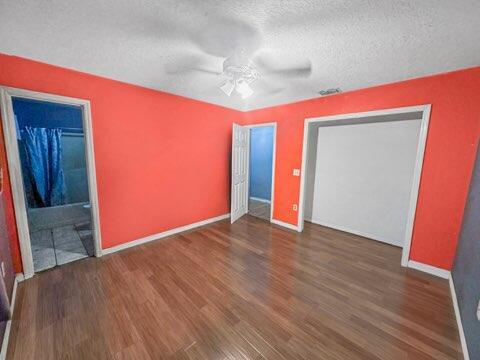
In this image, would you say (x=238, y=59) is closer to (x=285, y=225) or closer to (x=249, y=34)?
(x=249, y=34)

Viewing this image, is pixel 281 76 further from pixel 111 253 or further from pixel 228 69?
pixel 111 253

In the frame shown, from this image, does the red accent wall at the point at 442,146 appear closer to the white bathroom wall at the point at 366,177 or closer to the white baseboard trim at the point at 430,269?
the white baseboard trim at the point at 430,269

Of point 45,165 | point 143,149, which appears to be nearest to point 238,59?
point 143,149

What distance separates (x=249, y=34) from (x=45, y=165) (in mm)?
4572

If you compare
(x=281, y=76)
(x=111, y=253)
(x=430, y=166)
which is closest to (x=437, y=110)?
(x=430, y=166)

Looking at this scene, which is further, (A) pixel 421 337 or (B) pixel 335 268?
(B) pixel 335 268

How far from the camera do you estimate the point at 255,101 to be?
3422mm

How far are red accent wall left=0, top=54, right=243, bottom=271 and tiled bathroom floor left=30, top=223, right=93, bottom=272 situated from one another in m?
0.37

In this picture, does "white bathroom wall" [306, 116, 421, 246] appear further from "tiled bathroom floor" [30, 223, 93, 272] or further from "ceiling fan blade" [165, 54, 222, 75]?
"tiled bathroom floor" [30, 223, 93, 272]

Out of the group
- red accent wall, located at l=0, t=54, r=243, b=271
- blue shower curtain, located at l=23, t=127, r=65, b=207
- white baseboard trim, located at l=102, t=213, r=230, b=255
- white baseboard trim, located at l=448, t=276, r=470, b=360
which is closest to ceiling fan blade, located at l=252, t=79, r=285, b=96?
red accent wall, located at l=0, t=54, r=243, b=271

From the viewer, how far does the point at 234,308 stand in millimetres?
1697

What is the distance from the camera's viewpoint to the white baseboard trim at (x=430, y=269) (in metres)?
2.17

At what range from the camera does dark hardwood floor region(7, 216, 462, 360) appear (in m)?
1.35

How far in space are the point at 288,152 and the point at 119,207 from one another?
2.80m
